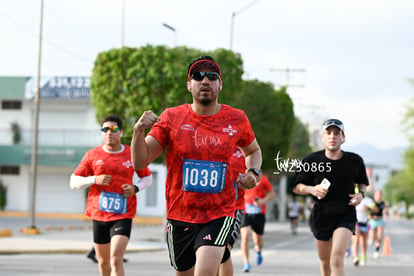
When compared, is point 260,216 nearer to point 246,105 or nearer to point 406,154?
point 246,105

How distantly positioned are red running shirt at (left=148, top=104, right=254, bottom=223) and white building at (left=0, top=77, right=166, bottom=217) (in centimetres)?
3904

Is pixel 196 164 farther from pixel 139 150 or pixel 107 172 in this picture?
pixel 107 172

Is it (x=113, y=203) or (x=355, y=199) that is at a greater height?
(x=355, y=199)

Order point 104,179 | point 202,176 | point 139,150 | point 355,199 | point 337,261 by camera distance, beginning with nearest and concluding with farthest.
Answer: point 139,150 < point 202,176 < point 337,261 < point 355,199 < point 104,179

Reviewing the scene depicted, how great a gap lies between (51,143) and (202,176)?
41310 mm

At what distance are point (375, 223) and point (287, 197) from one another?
57847 millimetres

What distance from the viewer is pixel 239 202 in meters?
9.80

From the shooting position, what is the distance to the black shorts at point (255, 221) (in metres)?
13.9

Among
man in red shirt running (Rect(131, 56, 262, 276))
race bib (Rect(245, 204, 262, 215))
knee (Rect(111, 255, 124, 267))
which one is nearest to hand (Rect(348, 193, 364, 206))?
knee (Rect(111, 255, 124, 267))

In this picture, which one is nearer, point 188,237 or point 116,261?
point 188,237

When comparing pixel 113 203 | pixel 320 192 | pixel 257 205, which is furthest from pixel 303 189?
pixel 257 205

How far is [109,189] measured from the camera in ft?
28.6

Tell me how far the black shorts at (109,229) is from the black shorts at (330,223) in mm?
2193

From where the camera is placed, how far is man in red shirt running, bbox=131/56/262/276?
5566 mm
